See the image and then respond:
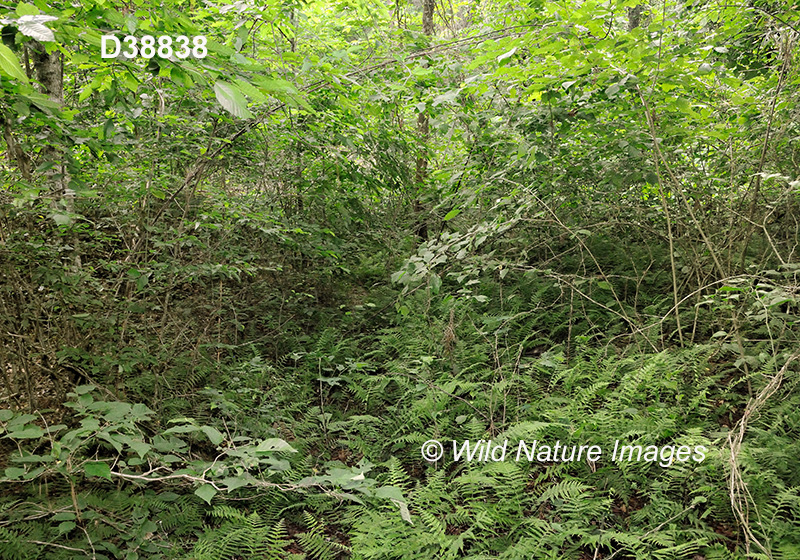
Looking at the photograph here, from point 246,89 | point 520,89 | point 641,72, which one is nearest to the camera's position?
point 246,89

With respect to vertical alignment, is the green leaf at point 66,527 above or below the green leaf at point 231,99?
below

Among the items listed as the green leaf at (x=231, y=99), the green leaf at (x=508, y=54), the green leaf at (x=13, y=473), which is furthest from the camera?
the green leaf at (x=508, y=54)

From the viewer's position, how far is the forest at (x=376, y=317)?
9.34ft

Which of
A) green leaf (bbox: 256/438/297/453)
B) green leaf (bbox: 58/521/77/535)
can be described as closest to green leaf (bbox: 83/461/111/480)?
green leaf (bbox: 256/438/297/453)

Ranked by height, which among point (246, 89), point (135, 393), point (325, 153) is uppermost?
point (246, 89)

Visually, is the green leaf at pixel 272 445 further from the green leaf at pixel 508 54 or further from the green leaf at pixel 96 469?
the green leaf at pixel 508 54

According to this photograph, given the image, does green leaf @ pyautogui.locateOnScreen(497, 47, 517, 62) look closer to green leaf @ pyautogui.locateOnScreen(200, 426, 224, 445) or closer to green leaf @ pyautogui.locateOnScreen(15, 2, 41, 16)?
green leaf @ pyautogui.locateOnScreen(15, 2, 41, 16)

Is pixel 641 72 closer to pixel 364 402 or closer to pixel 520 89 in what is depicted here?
pixel 520 89

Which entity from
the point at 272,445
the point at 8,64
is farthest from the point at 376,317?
the point at 8,64

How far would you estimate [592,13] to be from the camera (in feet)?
12.4

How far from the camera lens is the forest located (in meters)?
2.85

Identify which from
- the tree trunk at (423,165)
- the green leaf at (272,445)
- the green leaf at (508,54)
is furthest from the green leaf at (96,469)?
the tree trunk at (423,165)

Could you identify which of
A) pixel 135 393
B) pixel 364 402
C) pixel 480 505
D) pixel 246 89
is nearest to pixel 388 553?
pixel 480 505

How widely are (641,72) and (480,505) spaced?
149 inches
